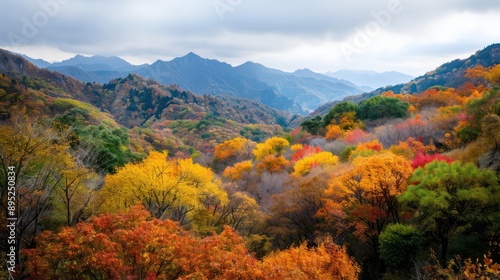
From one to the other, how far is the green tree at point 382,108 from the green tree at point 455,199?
A: 49676 millimetres

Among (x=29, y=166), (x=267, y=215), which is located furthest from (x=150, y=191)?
(x=267, y=215)

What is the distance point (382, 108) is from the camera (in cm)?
7100

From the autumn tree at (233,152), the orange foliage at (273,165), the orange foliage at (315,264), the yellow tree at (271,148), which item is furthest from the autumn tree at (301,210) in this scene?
the autumn tree at (233,152)

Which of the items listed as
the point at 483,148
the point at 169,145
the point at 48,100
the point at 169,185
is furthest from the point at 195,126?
the point at 483,148

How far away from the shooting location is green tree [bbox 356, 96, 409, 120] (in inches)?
2707

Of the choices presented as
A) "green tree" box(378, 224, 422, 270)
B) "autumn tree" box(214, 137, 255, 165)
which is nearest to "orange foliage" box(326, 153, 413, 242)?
"green tree" box(378, 224, 422, 270)

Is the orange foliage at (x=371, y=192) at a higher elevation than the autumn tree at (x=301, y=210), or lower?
higher

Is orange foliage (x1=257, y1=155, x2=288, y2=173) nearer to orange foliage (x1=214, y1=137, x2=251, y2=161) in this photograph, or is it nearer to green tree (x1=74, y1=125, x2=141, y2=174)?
green tree (x1=74, y1=125, x2=141, y2=174)

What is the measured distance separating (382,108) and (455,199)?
53.4 metres

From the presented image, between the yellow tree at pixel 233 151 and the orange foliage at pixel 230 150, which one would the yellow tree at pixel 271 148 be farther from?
the orange foliage at pixel 230 150

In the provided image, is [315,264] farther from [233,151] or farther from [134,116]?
[134,116]

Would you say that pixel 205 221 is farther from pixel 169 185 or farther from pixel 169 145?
pixel 169 145

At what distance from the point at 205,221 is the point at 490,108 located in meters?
27.6

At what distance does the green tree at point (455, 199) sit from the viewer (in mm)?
20125
